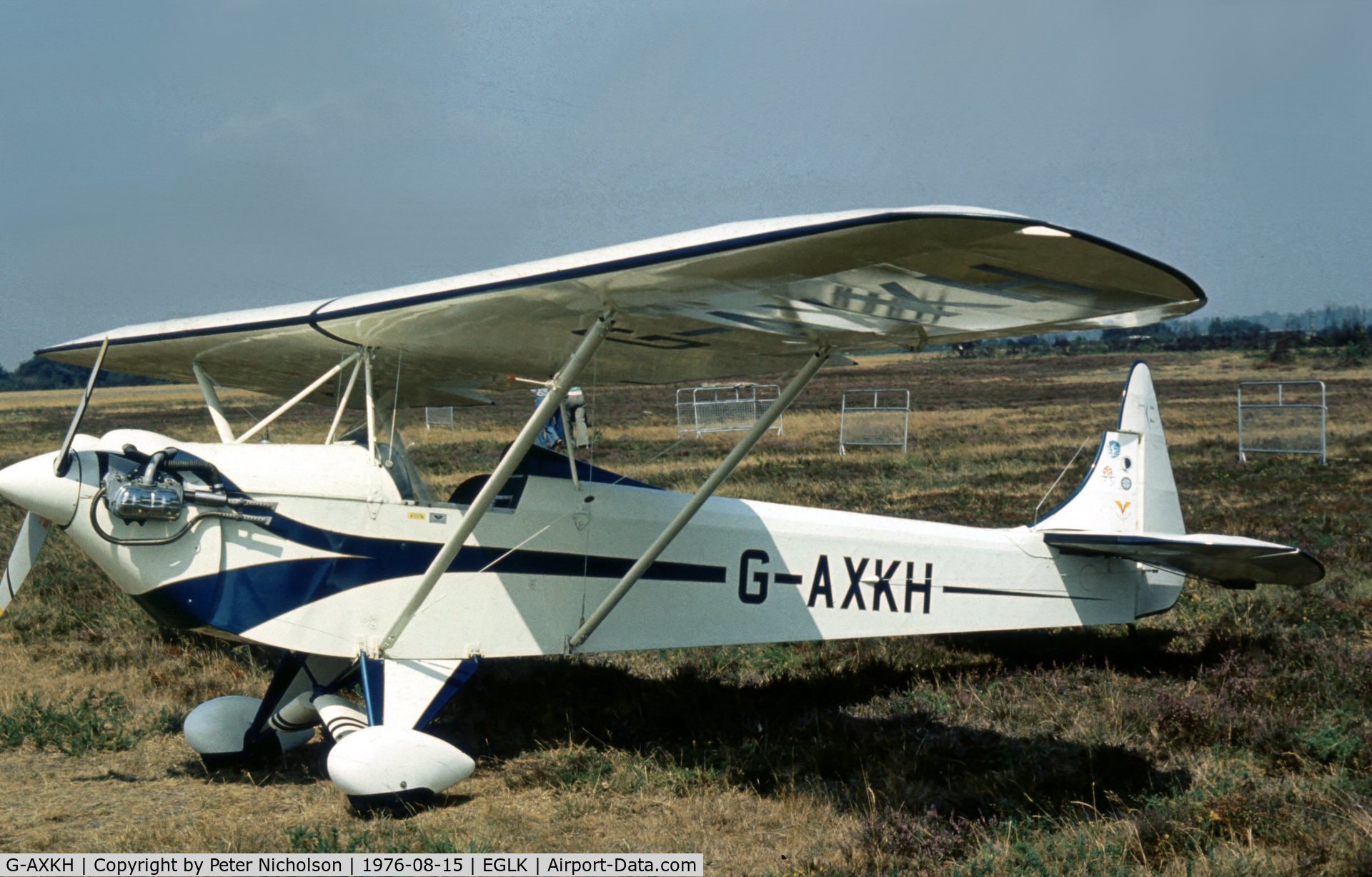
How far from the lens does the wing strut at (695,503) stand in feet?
19.6

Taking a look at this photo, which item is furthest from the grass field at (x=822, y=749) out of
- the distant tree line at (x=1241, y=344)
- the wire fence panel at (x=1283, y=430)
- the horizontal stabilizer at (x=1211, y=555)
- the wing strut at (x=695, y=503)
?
the distant tree line at (x=1241, y=344)

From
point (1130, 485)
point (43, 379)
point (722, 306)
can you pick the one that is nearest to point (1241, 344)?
point (1130, 485)

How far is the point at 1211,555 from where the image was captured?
21.3 ft

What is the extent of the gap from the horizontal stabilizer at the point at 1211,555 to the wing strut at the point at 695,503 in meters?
2.49

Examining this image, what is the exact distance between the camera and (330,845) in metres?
5.08

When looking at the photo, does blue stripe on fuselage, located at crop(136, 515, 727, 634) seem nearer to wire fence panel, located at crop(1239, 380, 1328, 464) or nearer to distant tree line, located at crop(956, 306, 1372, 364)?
wire fence panel, located at crop(1239, 380, 1328, 464)

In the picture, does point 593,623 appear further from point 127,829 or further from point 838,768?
point 127,829

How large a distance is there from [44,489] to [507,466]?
2.42m

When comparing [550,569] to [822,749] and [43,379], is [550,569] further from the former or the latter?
[43,379]

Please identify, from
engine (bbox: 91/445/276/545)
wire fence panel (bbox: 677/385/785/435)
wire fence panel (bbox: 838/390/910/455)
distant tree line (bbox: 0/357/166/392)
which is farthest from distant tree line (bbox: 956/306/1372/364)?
distant tree line (bbox: 0/357/166/392)

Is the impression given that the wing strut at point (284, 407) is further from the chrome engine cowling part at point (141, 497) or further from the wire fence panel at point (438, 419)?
the wire fence panel at point (438, 419)

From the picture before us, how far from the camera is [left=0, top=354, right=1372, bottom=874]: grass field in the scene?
514 cm

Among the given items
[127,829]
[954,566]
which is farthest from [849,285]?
[127,829]

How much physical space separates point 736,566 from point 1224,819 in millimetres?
3062
